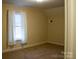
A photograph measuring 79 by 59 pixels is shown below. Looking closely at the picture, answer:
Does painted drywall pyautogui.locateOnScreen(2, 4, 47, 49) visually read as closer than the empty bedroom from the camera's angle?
No

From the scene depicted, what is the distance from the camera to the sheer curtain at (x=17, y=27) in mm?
4516

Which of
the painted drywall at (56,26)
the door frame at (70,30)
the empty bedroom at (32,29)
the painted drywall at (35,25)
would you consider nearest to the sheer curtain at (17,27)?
the empty bedroom at (32,29)

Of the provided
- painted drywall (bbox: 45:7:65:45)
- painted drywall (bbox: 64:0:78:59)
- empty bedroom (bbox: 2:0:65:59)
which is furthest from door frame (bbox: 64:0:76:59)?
Result: painted drywall (bbox: 45:7:65:45)

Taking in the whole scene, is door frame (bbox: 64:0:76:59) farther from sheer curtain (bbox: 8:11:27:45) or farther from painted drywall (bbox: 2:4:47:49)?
painted drywall (bbox: 2:4:47:49)

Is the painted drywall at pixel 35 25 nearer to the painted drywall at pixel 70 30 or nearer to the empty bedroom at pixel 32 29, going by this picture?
the empty bedroom at pixel 32 29

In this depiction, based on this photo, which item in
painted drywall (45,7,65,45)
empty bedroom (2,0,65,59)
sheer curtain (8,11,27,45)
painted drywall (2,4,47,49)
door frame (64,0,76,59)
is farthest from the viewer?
painted drywall (45,7,65,45)

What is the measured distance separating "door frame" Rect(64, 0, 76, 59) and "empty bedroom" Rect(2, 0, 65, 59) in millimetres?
2751

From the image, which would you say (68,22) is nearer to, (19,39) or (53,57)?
(53,57)

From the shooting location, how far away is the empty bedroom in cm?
406

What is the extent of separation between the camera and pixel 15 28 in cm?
474

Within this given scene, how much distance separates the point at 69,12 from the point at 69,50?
0.41m

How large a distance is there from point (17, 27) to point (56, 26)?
2.36 m

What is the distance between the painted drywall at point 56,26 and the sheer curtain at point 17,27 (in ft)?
5.73

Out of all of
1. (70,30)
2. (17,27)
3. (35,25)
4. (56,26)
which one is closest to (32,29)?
(35,25)
